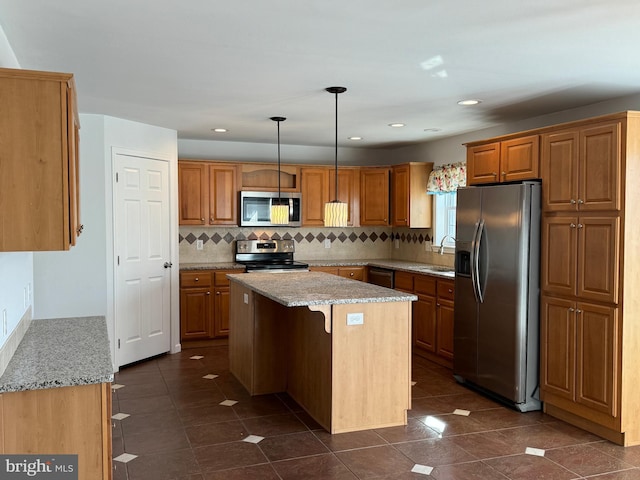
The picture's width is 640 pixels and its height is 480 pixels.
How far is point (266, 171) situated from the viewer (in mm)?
6988

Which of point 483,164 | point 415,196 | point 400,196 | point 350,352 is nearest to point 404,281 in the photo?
point 415,196

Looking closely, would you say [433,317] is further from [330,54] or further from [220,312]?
Result: [330,54]

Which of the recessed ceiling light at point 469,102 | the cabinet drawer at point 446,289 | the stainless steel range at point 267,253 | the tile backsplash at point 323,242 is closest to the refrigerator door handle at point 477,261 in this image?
the cabinet drawer at point 446,289

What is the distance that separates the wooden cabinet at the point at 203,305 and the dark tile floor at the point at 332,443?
1.56 metres

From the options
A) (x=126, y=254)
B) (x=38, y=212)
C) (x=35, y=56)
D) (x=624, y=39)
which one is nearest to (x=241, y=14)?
(x=38, y=212)

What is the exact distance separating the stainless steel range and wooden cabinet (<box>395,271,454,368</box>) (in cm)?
151

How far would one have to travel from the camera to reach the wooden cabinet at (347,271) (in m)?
6.86

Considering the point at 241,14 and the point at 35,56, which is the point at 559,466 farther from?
the point at 35,56

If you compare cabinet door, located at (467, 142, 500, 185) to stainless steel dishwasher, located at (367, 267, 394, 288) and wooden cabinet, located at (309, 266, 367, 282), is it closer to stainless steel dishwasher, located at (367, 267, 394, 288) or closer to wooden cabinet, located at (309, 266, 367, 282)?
stainless steel dishwasher, located at (367, 267, 394, 288)

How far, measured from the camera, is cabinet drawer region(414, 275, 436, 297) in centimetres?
564

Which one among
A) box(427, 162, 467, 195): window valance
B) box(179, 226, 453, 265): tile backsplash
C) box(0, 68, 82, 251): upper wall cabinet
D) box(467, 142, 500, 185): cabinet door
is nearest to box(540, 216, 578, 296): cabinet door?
box(467, 142, 500, 185): cabinet door

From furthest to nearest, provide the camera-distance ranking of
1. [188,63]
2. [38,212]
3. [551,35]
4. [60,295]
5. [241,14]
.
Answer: [60,295]
[188,63]
[551,35]
[241,14]
[38,212]

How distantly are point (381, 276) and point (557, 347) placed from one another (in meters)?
2.88

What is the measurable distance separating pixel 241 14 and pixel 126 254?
336 cm
